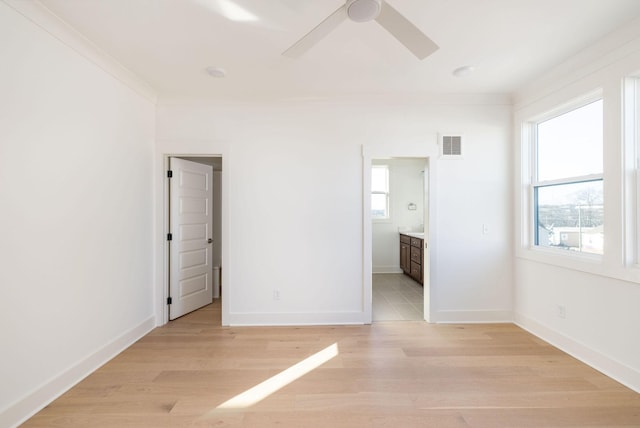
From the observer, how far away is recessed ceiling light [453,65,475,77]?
2768 mm

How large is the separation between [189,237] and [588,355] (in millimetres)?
4362

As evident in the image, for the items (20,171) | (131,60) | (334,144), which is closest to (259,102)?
(334,144)

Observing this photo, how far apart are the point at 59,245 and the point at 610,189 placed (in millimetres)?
4317

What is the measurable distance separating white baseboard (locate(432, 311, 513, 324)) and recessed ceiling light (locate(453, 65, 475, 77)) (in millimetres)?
2649

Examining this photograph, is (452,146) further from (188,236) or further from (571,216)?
(188,236)

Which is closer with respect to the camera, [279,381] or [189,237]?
[279,381]

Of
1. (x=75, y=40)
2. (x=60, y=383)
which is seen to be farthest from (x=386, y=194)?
(x=60, y=383)

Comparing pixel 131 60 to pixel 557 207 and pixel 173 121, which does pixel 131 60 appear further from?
pixel 557 207

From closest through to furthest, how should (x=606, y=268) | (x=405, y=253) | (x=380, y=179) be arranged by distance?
(x=606, y=268)
(x=405, y=253)
(x=380, y=179)

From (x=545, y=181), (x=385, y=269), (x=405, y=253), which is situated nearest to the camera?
(x=545, y=181)

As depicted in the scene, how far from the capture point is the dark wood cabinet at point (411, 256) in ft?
17.5

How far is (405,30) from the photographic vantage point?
1667 mm

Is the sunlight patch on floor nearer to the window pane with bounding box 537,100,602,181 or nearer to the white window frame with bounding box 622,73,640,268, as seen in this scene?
the white window frame with bounding box 622,73,640,268

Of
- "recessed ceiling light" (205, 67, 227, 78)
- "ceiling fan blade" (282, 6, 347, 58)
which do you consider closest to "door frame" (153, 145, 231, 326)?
"recessed ceiling light" (205, 67, 227, 78)
